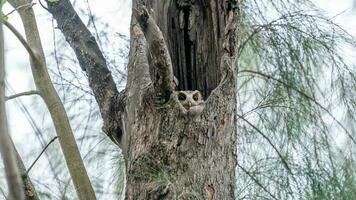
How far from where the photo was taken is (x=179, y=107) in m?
1.06

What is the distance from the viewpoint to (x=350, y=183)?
163 centimetres

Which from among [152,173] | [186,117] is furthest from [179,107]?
[152,173]

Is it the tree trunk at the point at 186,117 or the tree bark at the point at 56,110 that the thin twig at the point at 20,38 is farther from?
the tree trunk at the point at 186,117

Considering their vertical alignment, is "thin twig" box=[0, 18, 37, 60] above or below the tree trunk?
above

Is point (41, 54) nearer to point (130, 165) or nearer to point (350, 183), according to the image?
point (130, 165)

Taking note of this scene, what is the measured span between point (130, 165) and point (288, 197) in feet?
2.16

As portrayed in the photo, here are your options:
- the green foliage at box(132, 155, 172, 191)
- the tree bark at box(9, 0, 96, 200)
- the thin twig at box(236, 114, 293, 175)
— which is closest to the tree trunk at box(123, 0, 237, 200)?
the green foliage at box(132, 155, 172, 191)

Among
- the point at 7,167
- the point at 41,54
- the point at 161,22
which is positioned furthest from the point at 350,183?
the point at 7,167

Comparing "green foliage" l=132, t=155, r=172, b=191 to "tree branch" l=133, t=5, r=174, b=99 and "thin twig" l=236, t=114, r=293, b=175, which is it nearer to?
"tree branch" l=133, t=5, r=174, b=99

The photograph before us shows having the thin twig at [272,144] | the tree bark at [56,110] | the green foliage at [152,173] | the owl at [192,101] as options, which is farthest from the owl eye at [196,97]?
the thin twig at [272,144]

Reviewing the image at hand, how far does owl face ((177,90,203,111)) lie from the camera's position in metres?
1.10

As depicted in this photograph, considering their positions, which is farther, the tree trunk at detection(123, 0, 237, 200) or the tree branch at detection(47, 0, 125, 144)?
the tree branch at detection(47, 0, 125, 144)

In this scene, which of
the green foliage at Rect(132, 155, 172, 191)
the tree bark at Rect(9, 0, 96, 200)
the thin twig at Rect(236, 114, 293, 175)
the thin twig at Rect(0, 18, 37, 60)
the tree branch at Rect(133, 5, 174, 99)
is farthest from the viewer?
the thin twig at Rect(236, 114, 293, 175)

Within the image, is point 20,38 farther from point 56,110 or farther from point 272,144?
point 272,144
